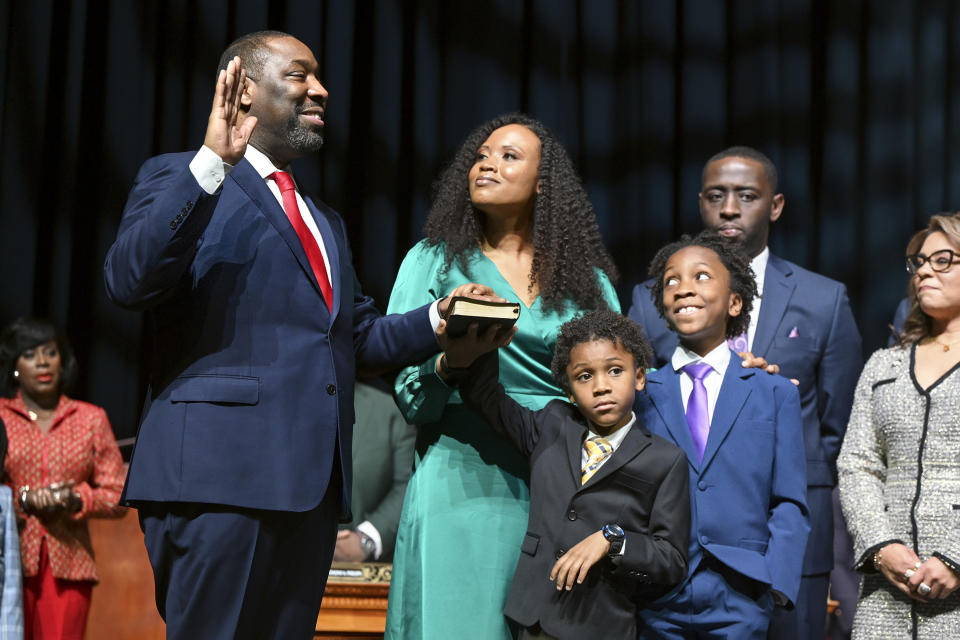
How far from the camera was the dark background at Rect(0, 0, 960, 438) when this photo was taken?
5.49 m

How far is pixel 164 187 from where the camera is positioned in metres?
2.30

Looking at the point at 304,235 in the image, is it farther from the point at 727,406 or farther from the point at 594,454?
the point at 727,406

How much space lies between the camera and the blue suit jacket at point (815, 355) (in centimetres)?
359

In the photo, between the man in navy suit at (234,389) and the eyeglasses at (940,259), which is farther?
the eyeglasses at (940,259)

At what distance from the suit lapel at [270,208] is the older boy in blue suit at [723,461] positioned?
1010mm

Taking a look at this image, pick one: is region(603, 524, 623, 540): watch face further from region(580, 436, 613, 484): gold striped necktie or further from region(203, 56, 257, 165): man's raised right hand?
region(203, 56, 257, 165): man's raised right hand

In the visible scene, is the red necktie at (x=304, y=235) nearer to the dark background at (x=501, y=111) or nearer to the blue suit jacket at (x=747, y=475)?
the blue suit jacket at (x=747, y=475)

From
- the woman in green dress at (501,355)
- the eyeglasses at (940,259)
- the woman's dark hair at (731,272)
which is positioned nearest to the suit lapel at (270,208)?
the woman in green dress at (501,355)

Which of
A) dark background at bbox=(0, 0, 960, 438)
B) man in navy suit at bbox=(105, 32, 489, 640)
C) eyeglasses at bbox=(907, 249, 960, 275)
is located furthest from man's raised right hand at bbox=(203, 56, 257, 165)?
dark background at bbox=(0, 0, 960, 438)

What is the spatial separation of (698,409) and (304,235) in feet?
3.55

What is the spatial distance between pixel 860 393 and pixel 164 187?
194 cm

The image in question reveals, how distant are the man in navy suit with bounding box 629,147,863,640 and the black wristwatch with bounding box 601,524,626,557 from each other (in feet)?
3.38

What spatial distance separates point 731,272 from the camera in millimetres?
3207

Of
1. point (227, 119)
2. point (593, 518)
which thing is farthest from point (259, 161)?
point (593, 518)
